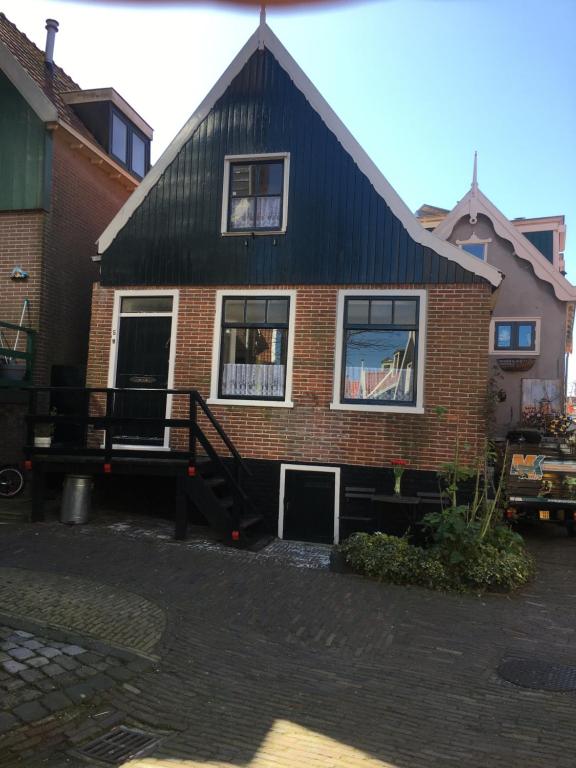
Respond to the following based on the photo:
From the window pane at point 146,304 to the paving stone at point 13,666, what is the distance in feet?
22.5

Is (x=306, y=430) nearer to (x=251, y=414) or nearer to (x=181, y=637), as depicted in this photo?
(x=251, y=414)

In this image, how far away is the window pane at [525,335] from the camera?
1722 cm

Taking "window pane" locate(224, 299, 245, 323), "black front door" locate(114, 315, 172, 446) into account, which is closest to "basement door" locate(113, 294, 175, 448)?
"black front door" locate(114, 315, 172, 446)

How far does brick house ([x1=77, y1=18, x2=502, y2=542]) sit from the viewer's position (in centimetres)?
934

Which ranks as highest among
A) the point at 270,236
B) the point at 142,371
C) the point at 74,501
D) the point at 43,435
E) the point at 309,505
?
the point at 270,236

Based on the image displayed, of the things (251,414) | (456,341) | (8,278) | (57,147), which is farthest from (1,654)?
(57,147)

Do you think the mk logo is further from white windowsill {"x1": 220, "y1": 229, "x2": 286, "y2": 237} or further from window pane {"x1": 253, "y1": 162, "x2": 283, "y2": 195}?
window pane {"x1": 253, "y1": 162, "x2": 283, "y2": 195}

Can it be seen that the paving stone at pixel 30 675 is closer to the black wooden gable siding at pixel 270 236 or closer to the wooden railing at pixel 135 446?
the wooden railing at pixel 135 446

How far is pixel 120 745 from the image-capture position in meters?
3.78

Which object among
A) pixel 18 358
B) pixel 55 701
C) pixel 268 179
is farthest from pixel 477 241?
pixel 55 701

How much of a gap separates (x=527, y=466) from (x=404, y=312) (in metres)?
3.30

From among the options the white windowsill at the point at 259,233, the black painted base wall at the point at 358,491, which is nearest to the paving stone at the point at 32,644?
the black painted base wall at the point at 358,491

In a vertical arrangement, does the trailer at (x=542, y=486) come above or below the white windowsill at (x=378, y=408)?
below

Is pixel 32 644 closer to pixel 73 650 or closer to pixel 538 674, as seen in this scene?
pixel 73 650
